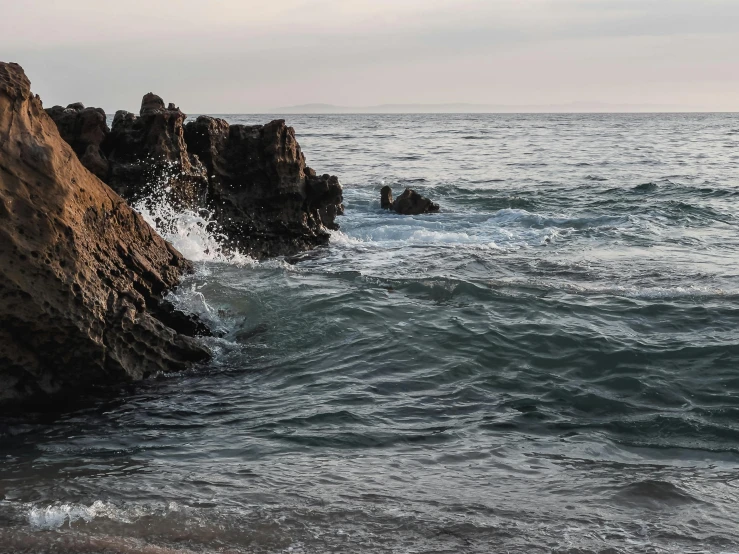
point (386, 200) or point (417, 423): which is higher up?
point (386, 200)

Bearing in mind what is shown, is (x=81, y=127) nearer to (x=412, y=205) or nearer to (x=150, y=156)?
(x=150, y=156)

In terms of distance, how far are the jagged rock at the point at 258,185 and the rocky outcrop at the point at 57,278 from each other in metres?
6.08

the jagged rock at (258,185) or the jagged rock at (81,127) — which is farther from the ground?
the jagged rock at (81,127)

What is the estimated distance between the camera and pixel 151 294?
798 cm

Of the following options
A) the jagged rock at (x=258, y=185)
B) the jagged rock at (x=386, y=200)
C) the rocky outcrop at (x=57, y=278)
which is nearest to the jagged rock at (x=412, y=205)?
the jagged rock at (x=386, y=200)

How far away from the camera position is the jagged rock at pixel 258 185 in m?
13.7

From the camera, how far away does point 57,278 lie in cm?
646

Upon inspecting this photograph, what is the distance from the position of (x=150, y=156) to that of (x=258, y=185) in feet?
7.74

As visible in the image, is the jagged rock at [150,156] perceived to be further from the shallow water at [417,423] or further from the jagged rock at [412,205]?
the jagged rock at [412,205]

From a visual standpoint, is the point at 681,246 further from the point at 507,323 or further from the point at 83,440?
the point at 83,440

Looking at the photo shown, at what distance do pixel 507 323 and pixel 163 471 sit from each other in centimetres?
492

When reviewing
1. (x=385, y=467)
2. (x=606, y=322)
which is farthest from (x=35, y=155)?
(x=606, y=322)

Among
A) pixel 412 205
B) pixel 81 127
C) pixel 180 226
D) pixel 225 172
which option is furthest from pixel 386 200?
pixel 81 127

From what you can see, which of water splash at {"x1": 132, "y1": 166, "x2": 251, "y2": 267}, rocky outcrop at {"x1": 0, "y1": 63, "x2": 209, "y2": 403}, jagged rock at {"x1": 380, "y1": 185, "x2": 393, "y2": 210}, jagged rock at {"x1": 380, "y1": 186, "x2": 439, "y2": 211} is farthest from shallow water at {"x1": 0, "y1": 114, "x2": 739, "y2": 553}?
jagged rock at {"x1": 380, "y1": 185, "x2": 393, "y2": 210}
